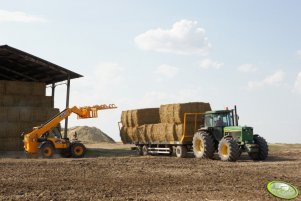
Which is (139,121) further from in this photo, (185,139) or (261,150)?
(261,150)

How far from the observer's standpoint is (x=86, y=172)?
14773mm

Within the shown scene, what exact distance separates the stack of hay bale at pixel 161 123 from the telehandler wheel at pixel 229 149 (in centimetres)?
312

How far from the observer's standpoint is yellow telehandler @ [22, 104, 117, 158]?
24.2 m

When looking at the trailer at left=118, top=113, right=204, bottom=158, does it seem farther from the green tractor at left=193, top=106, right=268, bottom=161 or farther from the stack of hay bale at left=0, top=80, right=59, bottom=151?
the stack of hay bale at left=0, top=80, right=59, bottom=151

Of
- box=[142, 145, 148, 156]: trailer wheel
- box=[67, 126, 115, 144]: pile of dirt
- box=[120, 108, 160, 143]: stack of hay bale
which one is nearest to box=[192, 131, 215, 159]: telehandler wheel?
box=[120, 108, 160, 143]: stack of hay bale

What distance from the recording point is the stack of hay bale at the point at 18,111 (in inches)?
1130

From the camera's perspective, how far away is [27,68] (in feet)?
109

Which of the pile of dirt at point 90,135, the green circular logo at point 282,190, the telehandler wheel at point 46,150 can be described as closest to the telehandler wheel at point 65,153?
the telehandler wheel at point 46,150

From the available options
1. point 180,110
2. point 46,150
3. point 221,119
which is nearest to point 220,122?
point 221,119

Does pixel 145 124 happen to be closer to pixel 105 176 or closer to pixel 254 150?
pixel 254 150

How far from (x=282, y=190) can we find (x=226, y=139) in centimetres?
864

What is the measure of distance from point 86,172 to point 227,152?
7.48 metres

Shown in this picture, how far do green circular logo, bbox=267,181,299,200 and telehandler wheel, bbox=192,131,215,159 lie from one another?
27.8 ft

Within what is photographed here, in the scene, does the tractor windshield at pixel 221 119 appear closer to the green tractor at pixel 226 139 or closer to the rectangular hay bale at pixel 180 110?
the green tractor at pixel 226 139
